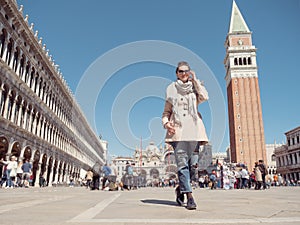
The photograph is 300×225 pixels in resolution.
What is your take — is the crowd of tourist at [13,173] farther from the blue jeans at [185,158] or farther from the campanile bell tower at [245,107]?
the campanile bell tower at [245,107]

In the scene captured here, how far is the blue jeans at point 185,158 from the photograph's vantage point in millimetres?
2816

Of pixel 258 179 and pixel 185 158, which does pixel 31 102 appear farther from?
pixel 185 158

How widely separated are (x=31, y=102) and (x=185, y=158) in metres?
18.4

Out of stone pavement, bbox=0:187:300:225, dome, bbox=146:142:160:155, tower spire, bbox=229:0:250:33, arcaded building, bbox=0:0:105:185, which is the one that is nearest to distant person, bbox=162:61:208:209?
stone pavement, bbox=0:187:300:225

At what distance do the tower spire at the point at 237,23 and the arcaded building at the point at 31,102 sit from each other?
40.0m

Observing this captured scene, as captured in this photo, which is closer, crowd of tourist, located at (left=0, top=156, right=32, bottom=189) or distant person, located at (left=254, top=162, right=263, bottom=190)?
crowd of tourist, located at (left=0, top=156, right=32, bottom=189)

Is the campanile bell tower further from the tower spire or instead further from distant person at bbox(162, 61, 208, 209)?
distant person at bbox(162, 61, 208, 209)

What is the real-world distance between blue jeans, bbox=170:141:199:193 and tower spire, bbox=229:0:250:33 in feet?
190

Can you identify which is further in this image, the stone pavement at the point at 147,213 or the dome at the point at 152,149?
Result: the dome at the point at 152,149

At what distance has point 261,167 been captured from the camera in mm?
11562

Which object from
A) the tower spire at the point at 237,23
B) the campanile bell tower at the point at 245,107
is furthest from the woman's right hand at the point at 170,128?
the tower spire at the point at 237,23

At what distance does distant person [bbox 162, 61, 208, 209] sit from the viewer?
2877mm

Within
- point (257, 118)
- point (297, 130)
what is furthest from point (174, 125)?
point (297, 130)

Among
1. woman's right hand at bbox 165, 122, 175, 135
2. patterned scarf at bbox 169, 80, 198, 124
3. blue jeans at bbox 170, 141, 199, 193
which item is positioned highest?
patterned scarf at bbox 169, 80, 198, 124
